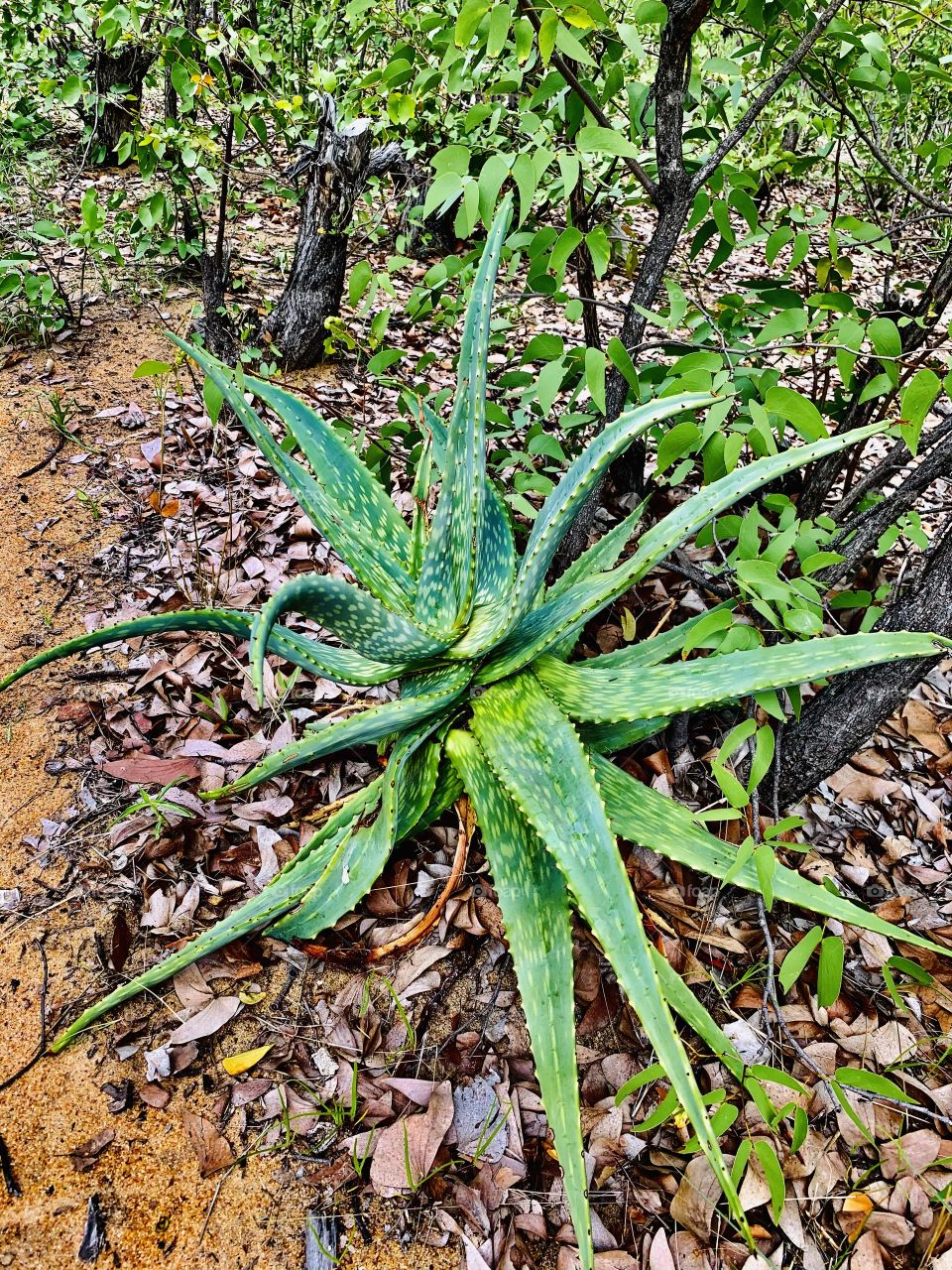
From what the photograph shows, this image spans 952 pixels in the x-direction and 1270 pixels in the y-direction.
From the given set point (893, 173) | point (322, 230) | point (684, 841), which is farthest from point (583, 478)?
point (322, 230)

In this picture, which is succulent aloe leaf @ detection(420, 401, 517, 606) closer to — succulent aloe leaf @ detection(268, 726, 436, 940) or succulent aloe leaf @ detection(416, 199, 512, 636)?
succulent aloe leaf @ detection(416, 199, 512, 636)

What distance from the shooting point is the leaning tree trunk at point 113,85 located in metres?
3.36

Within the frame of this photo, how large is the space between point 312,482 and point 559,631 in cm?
54

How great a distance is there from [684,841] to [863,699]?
1.67ft

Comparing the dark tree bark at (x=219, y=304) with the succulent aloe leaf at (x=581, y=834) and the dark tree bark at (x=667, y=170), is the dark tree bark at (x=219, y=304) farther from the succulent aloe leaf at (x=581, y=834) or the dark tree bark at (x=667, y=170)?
the succulent aloe leaf at (x=581, y=834)

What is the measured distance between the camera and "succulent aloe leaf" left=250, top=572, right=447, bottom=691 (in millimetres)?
1198

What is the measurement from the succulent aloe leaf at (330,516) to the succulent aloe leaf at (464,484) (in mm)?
83

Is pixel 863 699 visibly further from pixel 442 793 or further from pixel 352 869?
pixel 352 869

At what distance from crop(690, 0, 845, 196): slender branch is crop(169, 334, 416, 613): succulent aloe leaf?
3.53 ft

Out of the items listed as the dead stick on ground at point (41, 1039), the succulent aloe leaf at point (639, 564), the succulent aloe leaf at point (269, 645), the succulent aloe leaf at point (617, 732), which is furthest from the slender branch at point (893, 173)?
the dead stick on ground at point (41, 1039)

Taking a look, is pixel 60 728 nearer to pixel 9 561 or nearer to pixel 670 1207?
pixel 9 561

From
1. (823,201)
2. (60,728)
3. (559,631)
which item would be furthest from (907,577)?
(823,201)

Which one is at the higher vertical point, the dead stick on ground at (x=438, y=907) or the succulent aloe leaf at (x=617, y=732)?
the succulent aloe leaf at (x=617, y=732)

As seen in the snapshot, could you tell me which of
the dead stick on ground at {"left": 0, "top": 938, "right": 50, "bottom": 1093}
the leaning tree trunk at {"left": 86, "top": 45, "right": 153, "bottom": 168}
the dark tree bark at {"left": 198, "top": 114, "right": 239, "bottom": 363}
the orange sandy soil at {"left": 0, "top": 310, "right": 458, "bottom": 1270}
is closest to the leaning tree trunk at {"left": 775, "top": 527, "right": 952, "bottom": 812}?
the orange sandy soil at {"left": 0, "top": 310, "right": 458, "bottom": 1270}
